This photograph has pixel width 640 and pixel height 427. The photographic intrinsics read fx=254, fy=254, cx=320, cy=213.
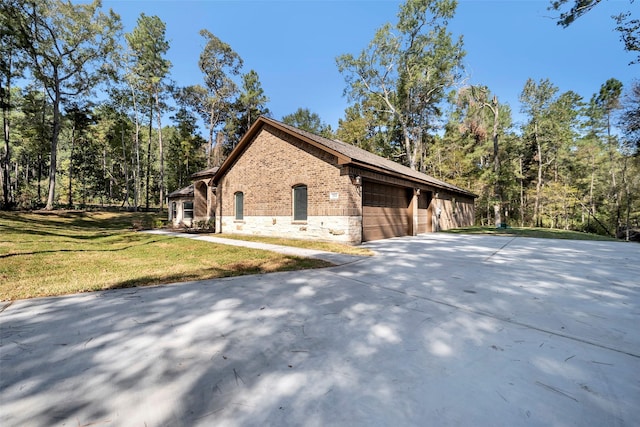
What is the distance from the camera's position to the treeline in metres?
22.2

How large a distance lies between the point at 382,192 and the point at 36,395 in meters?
11.7

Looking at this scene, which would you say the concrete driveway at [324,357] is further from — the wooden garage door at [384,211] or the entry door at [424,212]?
the entry door at [424,212]

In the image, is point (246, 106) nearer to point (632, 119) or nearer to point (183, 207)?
point (183, 207)

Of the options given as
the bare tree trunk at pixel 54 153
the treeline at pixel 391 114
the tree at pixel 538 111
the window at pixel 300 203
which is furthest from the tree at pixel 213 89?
the tree at pixel 538 111

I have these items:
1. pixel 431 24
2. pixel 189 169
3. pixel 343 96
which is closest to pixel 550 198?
pixel 431 24

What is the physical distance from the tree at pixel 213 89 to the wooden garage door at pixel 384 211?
25090 millimetres

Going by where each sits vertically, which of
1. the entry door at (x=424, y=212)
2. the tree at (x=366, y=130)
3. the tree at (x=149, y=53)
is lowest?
the entry door at (x=424, y=212)

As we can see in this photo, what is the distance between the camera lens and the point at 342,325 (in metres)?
3.01

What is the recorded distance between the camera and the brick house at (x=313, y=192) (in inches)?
400

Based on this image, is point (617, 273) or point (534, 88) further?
point (534, 88)

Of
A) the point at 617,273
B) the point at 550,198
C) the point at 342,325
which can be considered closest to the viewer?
the point at 342,325

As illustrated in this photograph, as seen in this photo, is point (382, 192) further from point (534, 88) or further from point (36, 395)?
point (534, 88)

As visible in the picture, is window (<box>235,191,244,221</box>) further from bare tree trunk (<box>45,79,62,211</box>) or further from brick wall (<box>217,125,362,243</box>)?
bare tree trunk (<box>45,79,62,211</box>)

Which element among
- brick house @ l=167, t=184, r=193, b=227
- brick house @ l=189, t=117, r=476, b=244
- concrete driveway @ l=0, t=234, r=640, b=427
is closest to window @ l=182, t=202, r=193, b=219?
brick house @ l=167, t=184, r=193, b=227
